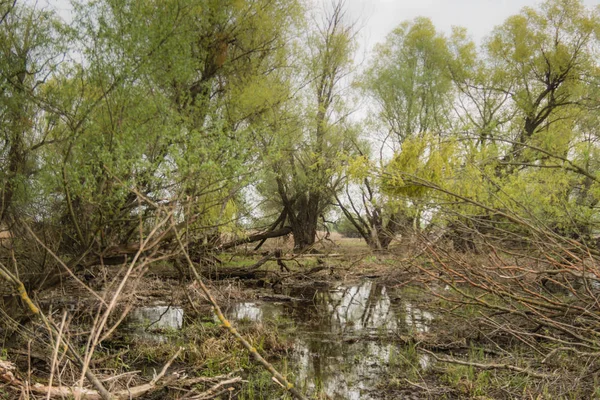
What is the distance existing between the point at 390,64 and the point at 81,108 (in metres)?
19.4

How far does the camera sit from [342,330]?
7004 millimetres

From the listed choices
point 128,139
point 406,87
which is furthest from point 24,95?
point 406,87

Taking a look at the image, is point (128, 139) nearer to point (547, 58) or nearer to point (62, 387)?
point (62, 387)

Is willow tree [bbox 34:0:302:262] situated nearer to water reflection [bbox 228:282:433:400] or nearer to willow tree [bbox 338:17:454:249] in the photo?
water reflection [bbox 228:282:433:400]

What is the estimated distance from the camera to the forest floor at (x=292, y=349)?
13.9 ft

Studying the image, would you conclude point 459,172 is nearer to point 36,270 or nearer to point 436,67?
point 36,270

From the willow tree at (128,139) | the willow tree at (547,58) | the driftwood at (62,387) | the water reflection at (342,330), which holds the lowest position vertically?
the water reflection at (342,330)

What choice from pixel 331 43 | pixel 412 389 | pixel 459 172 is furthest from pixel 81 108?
pixel 331 43

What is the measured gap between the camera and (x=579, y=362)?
4.70m

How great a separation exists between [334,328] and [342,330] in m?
0.17

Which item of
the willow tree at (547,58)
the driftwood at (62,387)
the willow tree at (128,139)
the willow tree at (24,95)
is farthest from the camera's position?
the willow tree at (547,58)

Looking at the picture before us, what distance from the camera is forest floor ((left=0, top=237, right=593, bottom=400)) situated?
167 inches

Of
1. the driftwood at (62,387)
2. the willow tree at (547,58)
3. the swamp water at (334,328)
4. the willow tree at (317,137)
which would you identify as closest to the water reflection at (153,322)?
the swamp water at (334,328)

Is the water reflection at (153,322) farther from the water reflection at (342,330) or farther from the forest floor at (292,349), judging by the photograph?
the water reflection at (342,330)
